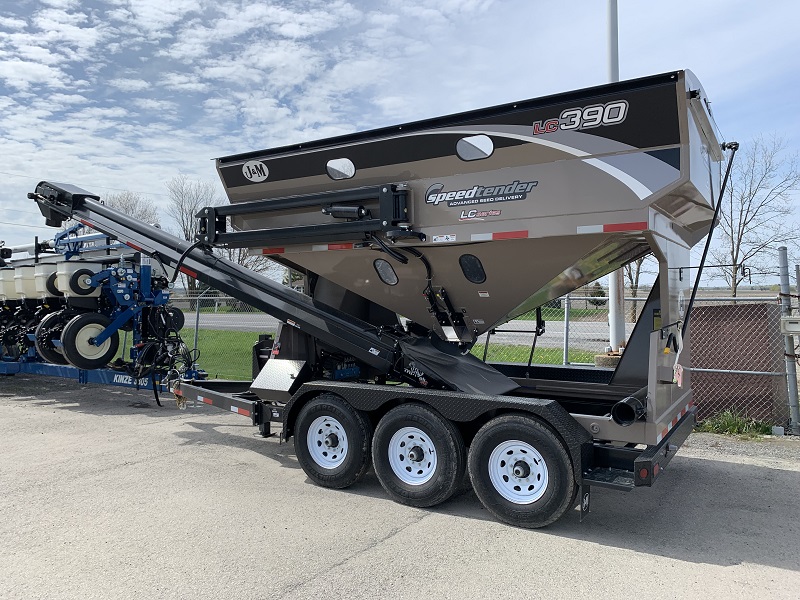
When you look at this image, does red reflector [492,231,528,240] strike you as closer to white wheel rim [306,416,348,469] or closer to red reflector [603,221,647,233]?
red reflector [603,221,647,233]

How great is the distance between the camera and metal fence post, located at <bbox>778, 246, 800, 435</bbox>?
7.47 m

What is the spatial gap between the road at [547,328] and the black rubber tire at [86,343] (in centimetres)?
317

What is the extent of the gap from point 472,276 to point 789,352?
459 cm

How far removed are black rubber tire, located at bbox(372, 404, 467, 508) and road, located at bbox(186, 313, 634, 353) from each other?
3532mm

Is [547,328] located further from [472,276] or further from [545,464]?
[545,464]

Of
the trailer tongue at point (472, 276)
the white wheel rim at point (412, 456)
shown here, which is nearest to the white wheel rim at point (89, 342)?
the trailer tongue at point (472, 276)

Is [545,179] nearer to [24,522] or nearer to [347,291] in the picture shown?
[347,291]

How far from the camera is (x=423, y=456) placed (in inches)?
206

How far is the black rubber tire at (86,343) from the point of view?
9.45m

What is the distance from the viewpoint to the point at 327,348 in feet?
21.6

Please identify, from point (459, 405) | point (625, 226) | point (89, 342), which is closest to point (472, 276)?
point (459, 405)

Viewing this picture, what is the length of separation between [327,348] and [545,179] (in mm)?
2937

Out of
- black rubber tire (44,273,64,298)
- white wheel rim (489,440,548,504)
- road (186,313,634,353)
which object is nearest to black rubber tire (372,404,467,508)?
white wheel rim (489,440,548,504)

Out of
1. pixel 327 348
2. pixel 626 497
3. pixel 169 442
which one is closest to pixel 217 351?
pixel 169 442
